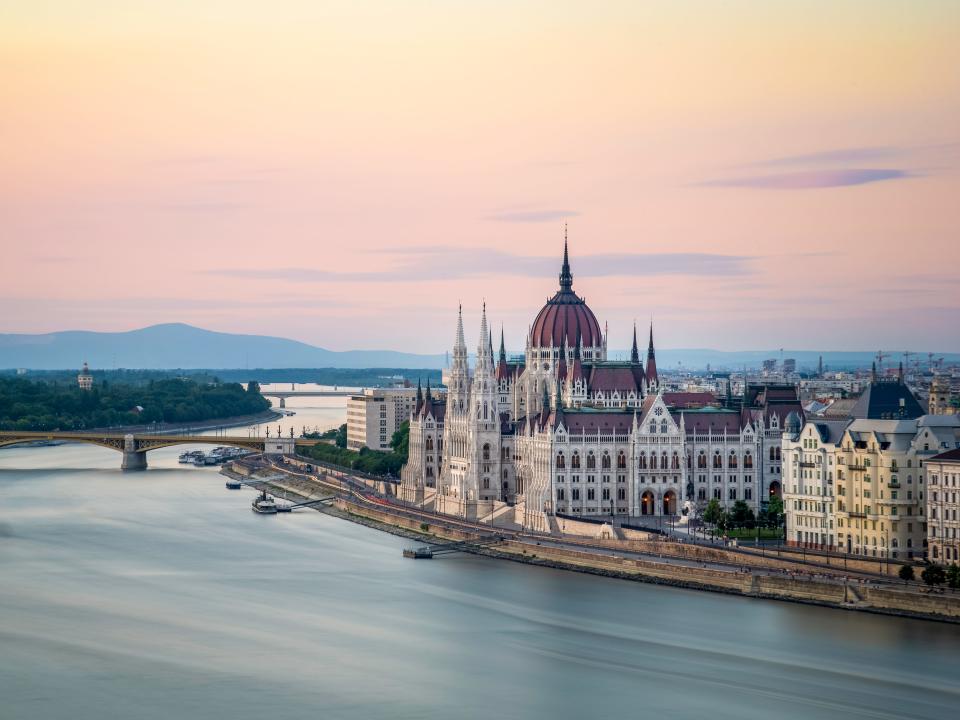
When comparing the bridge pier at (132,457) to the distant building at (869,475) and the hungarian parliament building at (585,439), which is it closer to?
the hungarian parliament building at (585,439)

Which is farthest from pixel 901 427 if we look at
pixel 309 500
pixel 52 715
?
pixel 309 500

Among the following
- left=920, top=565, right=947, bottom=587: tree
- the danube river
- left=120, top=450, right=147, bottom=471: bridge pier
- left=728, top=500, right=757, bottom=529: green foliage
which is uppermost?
left=120, top=450, right=147, bottom=471: bridge pier

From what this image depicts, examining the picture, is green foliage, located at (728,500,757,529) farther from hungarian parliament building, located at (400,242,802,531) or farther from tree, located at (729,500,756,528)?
hungarian parliament building, located at (400,242,802,531)

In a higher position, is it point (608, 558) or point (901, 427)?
point (901, 427)

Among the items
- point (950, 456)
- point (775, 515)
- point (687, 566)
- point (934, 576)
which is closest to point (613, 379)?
point (775, 515)

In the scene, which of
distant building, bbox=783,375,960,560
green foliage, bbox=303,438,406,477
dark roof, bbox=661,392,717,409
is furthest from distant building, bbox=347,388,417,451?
distant building, bbox=783,375,960,560

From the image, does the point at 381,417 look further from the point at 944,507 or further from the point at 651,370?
the point at 944,507

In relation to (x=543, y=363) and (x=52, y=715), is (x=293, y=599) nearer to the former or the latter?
(x=52, y=715)
